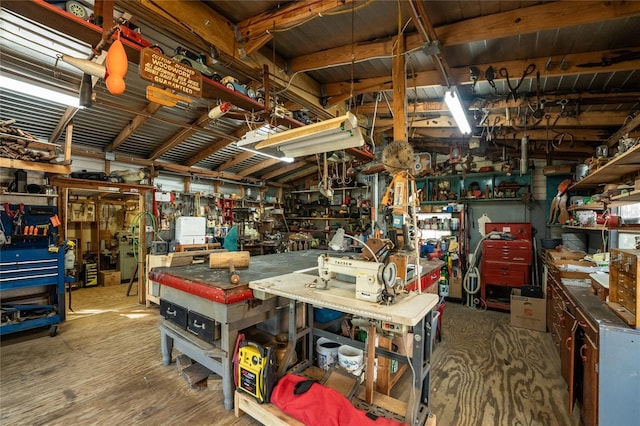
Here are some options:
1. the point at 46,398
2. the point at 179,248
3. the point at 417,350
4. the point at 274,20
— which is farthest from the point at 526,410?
the point at 179,248

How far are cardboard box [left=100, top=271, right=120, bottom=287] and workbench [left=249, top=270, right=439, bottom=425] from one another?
6.49 meters

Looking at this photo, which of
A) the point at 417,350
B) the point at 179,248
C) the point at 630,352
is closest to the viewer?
the point at 630,352

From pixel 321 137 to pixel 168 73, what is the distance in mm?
1164

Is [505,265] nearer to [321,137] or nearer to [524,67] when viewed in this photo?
[524,67]

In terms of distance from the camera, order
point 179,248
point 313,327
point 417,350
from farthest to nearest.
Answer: point 179,248, point 313,327, point 417,350

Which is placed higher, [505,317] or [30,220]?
[30,220]

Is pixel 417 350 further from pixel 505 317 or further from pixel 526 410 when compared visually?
pixel 505 317

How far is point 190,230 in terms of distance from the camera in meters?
6.04

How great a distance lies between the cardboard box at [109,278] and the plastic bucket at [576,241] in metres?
9.56

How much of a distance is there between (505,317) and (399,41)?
188 inches

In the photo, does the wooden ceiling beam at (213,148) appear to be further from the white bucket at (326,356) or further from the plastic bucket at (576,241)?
the plastic bucket at (576,241)

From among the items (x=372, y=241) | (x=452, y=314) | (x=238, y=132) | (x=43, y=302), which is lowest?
(x=452, y=314)

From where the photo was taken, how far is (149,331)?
4.04 metres

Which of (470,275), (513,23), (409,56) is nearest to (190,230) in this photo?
(409,56)
